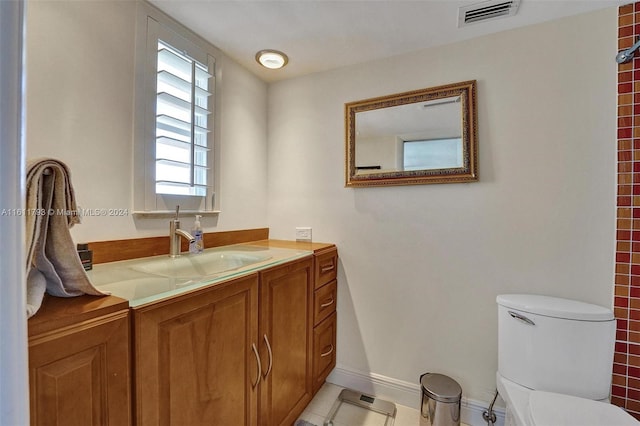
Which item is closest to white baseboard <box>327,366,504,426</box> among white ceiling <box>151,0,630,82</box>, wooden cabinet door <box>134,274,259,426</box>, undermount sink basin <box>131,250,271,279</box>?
wooden cabinet door <box>134,274,259,426</box>

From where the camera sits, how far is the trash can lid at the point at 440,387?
1.42 meters

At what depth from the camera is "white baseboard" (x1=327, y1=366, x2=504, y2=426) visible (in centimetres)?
154

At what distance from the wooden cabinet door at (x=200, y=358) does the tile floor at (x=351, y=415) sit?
59 cm

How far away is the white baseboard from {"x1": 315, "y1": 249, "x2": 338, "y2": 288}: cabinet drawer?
660 millimetres

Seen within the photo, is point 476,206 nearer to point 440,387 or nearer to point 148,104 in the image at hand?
point 440,387

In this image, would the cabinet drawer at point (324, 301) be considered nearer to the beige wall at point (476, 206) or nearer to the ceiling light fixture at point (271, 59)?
the beige wall at point (476, 206)

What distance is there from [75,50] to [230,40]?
0.78m

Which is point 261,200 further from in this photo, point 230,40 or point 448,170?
point 448,170

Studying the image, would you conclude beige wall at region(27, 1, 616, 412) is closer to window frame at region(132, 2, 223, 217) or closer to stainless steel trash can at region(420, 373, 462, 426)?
window frame at region(132, 2, 223, 217)

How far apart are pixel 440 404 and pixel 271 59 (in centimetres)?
218

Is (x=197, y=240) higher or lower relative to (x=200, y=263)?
higher

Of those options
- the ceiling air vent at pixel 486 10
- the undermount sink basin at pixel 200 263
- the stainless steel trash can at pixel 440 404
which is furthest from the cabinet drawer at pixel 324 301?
the ceiling air vent at pixel 486 10

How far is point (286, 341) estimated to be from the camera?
4.47ft

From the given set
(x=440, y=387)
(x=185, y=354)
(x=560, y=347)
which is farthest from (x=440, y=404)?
→ (x=185, y=354)
